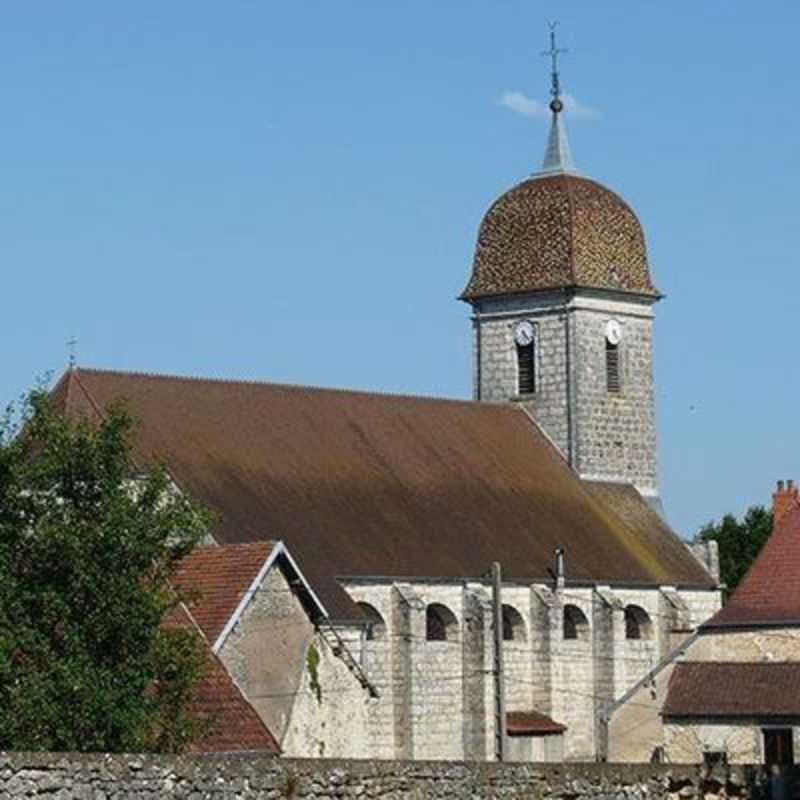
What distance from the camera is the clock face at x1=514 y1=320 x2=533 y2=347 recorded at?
57562mm

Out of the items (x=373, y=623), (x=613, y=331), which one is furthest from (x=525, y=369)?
(x=373, y=623)

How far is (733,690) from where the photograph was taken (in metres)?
38.1

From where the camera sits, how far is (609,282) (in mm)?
57375

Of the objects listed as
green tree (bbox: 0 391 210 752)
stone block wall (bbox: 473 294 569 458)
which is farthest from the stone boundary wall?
stone block wall (bbox: 473 294 569 458)

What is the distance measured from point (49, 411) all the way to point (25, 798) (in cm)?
1123

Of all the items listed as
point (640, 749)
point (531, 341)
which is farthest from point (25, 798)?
point (531, 341)

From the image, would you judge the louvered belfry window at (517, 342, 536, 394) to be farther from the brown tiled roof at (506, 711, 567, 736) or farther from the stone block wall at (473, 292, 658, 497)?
the brown tiled roof at (506, 711, 567, 736)

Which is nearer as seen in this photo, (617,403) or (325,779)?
(325,779)

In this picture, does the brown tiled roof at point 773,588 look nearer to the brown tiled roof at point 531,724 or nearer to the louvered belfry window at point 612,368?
the brown tiled roof at point 531,724

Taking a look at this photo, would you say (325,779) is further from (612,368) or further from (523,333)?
(612,368)

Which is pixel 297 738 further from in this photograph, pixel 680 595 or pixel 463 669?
pixel 680 595

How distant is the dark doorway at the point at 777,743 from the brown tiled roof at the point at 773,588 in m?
3.90

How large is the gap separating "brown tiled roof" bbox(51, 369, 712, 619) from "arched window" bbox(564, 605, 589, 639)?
0.99 meters

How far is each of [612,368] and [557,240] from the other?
3769mm
